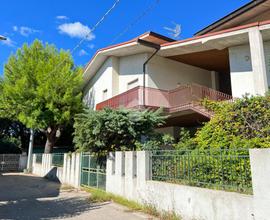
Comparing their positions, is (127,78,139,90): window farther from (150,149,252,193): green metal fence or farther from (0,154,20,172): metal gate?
(0,154,20,172): metal gate

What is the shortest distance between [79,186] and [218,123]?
753 cm

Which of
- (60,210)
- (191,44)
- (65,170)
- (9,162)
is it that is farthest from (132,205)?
(9,162)

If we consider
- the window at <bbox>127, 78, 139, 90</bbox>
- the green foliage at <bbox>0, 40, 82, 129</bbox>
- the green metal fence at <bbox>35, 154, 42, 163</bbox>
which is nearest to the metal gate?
the green metal fence at <bbox>35, 154, 42, 163</bbox>

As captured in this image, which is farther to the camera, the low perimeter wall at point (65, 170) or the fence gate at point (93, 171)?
the low perimeter wall at point (65, 170)

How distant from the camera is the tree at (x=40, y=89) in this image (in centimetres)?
1900

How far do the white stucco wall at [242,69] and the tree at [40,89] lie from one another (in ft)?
39.3

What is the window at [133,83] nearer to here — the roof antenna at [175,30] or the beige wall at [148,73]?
the beige wall at [148,73]

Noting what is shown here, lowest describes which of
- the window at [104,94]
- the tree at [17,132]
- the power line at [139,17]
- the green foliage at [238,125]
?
the green foliage at [238,125]

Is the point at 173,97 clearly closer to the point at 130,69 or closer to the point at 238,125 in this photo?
the point at 130,69

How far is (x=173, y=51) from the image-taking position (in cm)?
1431

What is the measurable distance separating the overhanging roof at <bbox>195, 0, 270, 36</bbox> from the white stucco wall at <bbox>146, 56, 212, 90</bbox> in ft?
9.81

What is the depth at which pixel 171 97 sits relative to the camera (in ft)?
44.8

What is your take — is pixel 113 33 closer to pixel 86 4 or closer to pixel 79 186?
pixel 86 4

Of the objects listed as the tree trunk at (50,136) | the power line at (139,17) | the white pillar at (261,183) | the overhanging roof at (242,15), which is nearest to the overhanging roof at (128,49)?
the overhanging roof at (242,15)
